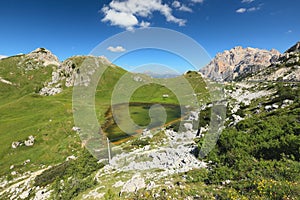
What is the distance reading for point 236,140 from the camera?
13.8 metres

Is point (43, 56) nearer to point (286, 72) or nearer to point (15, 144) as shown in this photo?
point (15, 144)

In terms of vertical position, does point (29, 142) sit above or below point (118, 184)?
below

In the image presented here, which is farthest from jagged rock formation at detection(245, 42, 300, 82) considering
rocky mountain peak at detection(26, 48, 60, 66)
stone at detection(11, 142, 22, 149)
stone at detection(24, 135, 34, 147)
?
rocky mountain peak at detection(26, 48, 60, 66)

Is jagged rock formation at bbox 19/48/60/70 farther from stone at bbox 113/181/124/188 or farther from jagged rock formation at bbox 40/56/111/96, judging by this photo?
stone at bbox 113/181/124/188

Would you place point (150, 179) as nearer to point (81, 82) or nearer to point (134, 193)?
point (134, 193)

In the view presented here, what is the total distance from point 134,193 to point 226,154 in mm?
6806

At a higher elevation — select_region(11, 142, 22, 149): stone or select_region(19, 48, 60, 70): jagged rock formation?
select_region(19, 48, 60, 70): jagged rock formation

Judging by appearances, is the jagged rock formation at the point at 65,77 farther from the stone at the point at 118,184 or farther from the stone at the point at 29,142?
the stone at the point at 118,184

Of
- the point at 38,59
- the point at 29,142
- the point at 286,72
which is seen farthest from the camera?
the point at 38,59

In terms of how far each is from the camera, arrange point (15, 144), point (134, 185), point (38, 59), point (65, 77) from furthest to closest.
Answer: point (38, 59) → point (65, 77) → point (15, 144) → point (134, 185)

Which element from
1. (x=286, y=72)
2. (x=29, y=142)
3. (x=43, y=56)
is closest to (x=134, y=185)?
(x=29, y=142)

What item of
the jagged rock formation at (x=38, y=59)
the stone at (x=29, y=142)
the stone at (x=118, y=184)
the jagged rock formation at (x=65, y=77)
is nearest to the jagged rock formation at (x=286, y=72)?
the stone at (x=118, y=184)

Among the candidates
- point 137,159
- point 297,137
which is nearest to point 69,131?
point 137,159

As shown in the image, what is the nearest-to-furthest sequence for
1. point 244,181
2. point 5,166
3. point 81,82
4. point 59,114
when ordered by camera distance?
point 244,181
point 5,166
point 59,114
point 81,82
